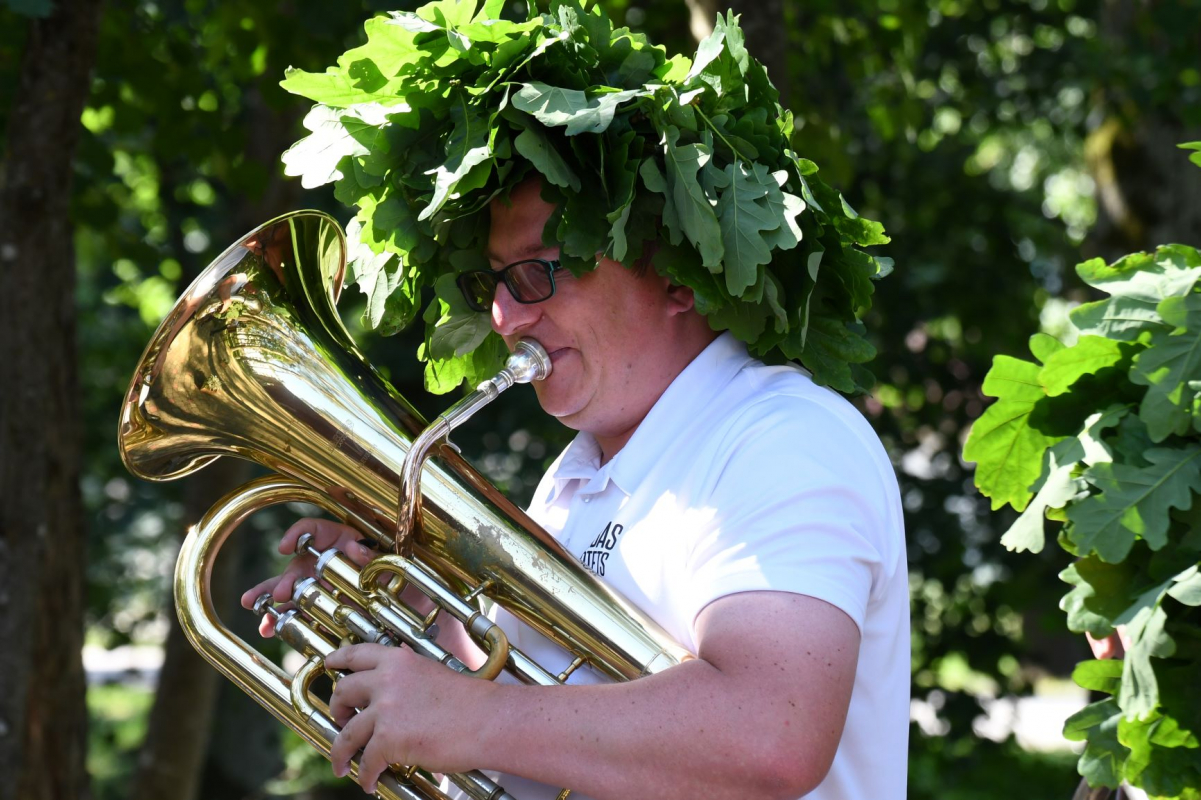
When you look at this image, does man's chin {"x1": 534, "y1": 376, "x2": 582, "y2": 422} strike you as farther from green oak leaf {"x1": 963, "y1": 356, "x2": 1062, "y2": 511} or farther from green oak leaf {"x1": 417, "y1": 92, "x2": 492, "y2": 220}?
green oak leaf {"x1": 963, "y1": 356, "x2": 1062, "y2": 511}

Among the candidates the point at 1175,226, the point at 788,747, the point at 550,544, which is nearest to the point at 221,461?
the point at 550,544

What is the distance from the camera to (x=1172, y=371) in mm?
2029

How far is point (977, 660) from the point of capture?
6.60 meters

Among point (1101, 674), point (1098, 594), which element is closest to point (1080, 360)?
point (1098, 594)

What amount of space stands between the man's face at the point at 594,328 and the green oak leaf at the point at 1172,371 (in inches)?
30.5

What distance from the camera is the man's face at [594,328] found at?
2.20 meters

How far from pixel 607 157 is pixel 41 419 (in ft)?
6.92

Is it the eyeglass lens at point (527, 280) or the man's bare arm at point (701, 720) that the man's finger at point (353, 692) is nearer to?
the man's bare arm at point (701, 720)

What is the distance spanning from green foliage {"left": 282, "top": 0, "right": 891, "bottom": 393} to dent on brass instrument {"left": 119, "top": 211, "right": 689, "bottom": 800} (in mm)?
241

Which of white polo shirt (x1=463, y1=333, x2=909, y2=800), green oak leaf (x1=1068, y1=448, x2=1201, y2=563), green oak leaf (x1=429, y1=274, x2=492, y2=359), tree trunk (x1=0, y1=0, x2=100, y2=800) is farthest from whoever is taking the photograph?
tree trunk (x1=0, y1=0, x2=100, y2=800)

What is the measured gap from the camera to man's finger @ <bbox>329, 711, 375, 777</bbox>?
6.09 feet

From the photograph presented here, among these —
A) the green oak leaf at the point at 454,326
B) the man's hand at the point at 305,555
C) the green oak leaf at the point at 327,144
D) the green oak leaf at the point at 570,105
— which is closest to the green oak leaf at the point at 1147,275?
the green oak leaf at the point at 570,105

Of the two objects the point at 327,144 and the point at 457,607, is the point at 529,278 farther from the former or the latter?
the point at 457,607

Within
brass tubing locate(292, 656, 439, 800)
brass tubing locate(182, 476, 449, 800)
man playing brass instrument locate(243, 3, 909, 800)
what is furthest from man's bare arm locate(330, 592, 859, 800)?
brass tubing locate(182, 476, 449, 800)
